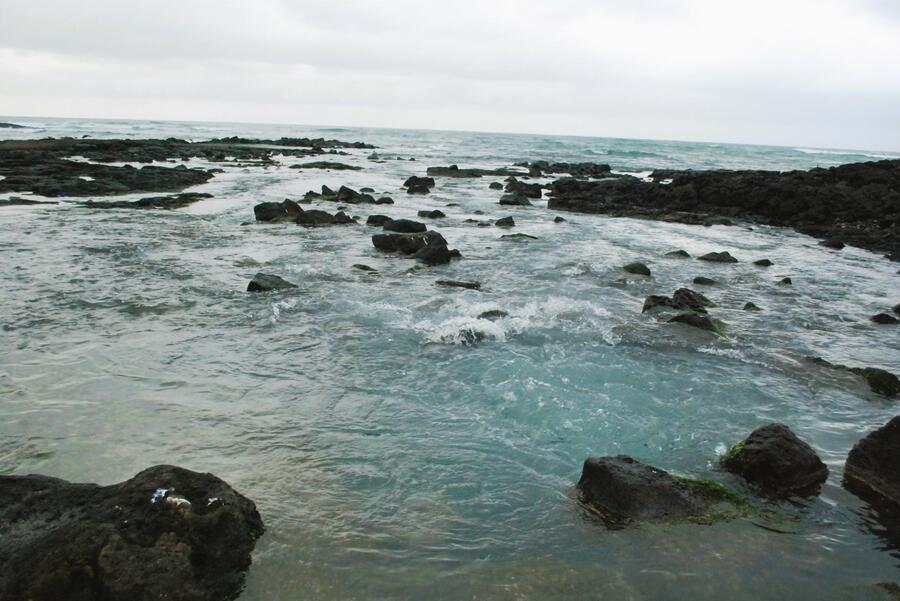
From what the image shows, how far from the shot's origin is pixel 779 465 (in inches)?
197

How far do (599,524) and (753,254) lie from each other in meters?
16.5

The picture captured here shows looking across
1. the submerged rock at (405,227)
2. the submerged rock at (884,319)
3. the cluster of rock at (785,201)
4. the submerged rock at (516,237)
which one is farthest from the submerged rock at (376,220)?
the submerged rock at (884,319)

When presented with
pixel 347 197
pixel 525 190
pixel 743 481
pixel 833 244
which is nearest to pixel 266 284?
pixel 743 481

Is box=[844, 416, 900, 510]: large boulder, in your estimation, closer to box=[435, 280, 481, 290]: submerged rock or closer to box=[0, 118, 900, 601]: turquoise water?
box=[0, 118, 900, 601]: turquoise water

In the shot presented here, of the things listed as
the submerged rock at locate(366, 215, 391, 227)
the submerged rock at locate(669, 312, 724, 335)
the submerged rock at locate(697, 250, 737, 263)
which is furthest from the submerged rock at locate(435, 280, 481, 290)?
the submerged rock at locate(366, 215, 391, 227)

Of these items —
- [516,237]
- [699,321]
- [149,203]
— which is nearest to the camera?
[699,321]

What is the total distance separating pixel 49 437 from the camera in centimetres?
527

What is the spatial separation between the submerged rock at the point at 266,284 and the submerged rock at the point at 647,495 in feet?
25.3

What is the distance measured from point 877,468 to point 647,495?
7.33 feet

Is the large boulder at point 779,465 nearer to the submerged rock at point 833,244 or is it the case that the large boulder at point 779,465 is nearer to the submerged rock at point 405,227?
the submerged rock at point 405,227

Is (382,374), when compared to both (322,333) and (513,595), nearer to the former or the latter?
(322,333)

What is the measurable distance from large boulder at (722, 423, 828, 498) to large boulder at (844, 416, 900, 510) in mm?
242

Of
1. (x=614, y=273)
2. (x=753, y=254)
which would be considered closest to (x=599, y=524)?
(x=614, y=273)

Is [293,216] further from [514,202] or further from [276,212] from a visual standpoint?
[514,202]
